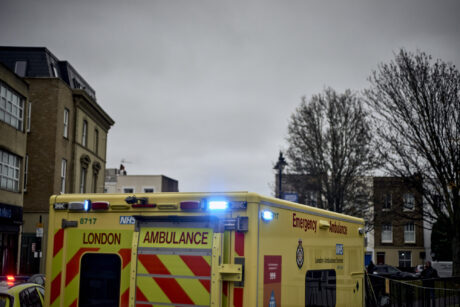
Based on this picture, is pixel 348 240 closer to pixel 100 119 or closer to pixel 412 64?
pixel 412 64

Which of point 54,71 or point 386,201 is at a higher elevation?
point 54,71

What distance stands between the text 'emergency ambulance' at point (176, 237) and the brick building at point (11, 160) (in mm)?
21806

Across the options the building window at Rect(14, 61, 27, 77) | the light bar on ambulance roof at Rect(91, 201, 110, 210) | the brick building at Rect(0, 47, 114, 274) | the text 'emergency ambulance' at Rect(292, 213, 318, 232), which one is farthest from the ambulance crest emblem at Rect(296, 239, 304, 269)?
the building window at Rect(14, 61, 27, 77)

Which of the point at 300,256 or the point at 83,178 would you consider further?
the point at 83,178

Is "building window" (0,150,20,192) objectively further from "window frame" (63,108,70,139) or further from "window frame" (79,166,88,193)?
"window frame" (79,166,88,193)

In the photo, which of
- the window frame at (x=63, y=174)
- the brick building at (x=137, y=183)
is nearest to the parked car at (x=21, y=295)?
the window frame at (x=63, y=174)

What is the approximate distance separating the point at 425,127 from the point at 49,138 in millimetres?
20397

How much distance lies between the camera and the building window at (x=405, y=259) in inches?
2206

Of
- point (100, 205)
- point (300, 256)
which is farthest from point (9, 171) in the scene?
point (300, 256)

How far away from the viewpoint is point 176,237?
234 inches

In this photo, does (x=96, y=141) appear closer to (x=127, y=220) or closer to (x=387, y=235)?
(x=387, y=235)

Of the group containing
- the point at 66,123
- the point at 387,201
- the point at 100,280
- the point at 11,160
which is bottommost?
the point at 100,280

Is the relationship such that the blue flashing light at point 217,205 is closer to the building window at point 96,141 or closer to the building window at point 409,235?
the building window at point 96,141

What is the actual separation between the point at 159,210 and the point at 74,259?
1.15 m
